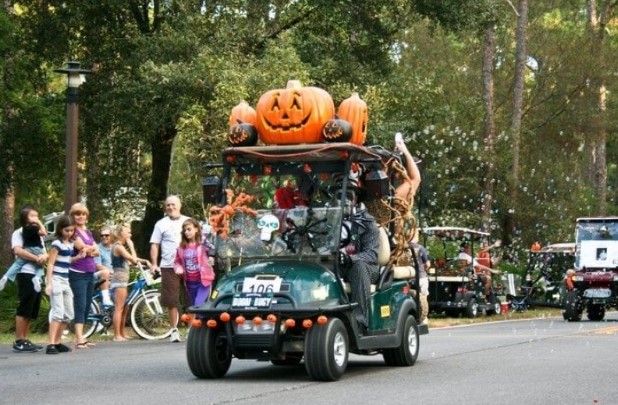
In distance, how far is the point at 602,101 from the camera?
171 ft

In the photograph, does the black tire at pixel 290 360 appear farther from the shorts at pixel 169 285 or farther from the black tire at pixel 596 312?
the black tire at pixel 596 312

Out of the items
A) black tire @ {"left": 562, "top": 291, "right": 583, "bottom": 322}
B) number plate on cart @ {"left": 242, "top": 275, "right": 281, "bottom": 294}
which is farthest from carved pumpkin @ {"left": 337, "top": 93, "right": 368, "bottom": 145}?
black tire @ {"left": 562, "top": 291, "right": 583, "bottom": 322}

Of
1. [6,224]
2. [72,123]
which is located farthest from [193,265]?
[6,224]

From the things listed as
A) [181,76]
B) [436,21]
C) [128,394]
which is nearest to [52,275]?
[128,394]

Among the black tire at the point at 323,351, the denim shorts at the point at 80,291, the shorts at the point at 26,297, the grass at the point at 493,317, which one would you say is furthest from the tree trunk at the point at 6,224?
the black tire at the point at 323,351

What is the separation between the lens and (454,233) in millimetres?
31516

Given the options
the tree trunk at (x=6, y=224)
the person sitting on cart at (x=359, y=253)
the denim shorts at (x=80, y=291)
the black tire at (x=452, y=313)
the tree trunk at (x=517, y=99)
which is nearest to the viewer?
the person sitting on cart at (x=359, y=253)

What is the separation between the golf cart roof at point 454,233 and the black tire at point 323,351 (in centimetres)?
1823

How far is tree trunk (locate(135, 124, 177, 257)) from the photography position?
2984 cm

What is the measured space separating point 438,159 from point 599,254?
11.3 metres

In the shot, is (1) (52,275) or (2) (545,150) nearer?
(1) (52,275)

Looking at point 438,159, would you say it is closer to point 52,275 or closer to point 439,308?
point 439,308

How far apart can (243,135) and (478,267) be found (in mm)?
Answer: 19201

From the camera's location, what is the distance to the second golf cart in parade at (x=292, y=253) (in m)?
12.3
